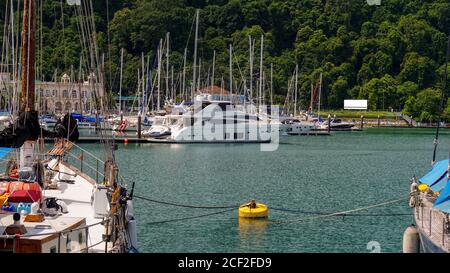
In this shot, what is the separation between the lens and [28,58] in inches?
1023

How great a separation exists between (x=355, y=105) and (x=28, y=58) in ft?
500

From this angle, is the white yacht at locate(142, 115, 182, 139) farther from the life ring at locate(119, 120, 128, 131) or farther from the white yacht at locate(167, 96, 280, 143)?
the life ring at locate(119, 120, 128, 131)

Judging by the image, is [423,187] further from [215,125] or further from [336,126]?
[336,126]

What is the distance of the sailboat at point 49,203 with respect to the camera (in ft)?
54.3

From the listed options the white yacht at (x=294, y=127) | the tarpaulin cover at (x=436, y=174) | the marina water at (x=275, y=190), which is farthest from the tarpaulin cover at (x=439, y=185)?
the white yacht at (x=294, y=127)

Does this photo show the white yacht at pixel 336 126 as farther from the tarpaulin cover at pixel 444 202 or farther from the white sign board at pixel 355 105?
the tarpaulin cover at pixel 444 202

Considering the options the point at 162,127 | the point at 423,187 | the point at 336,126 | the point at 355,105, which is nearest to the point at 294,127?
the point at 336,126

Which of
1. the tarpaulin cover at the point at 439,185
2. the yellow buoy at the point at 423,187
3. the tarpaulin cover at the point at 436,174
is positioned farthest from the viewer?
the yellow buoy at the point at 423,187

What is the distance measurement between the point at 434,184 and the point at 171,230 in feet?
36.6

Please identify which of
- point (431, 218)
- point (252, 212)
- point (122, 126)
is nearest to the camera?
point (431, 218)

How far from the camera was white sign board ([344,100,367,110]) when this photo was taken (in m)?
174

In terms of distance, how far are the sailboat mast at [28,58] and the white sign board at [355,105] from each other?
150m
